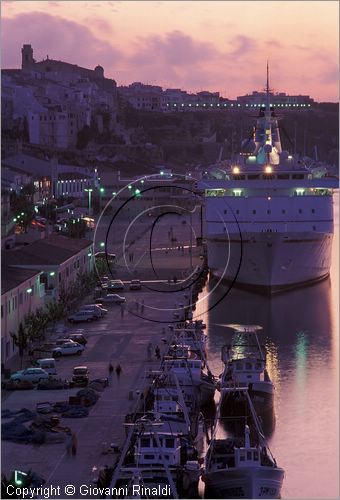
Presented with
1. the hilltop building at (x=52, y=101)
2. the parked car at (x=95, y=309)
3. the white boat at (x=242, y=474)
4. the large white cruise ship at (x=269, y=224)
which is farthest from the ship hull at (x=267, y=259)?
the hilltop building at (x=52, y=101)

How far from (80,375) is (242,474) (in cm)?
646

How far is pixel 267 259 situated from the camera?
38.5m

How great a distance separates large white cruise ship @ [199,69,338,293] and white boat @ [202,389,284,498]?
21791 mm

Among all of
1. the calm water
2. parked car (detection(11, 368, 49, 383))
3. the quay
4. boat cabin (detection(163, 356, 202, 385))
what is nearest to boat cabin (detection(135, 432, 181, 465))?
the quay

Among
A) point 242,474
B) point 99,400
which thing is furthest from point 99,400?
point 242,474

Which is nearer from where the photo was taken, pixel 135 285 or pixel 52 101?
pixel 135 285

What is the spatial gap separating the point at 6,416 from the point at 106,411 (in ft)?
4.51

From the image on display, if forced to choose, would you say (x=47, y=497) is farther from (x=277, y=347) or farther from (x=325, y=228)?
(x=325, y=228)

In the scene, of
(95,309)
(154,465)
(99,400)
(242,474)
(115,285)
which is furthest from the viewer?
(115,285)

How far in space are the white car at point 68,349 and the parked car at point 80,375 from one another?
6.36ft

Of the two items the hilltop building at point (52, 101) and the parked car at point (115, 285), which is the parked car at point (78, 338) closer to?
the parked car at point (115, 285)

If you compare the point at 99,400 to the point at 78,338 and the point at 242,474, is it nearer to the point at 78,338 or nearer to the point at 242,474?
the point at 242,474

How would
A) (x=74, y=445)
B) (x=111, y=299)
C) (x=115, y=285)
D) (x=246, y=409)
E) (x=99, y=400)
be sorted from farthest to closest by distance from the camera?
(x=115, y=285) < (x=111, y=299) < (x=99, y=400) < (x=246, y=409) < (x=74, y=445)

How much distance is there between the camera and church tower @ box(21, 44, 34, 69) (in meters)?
119
